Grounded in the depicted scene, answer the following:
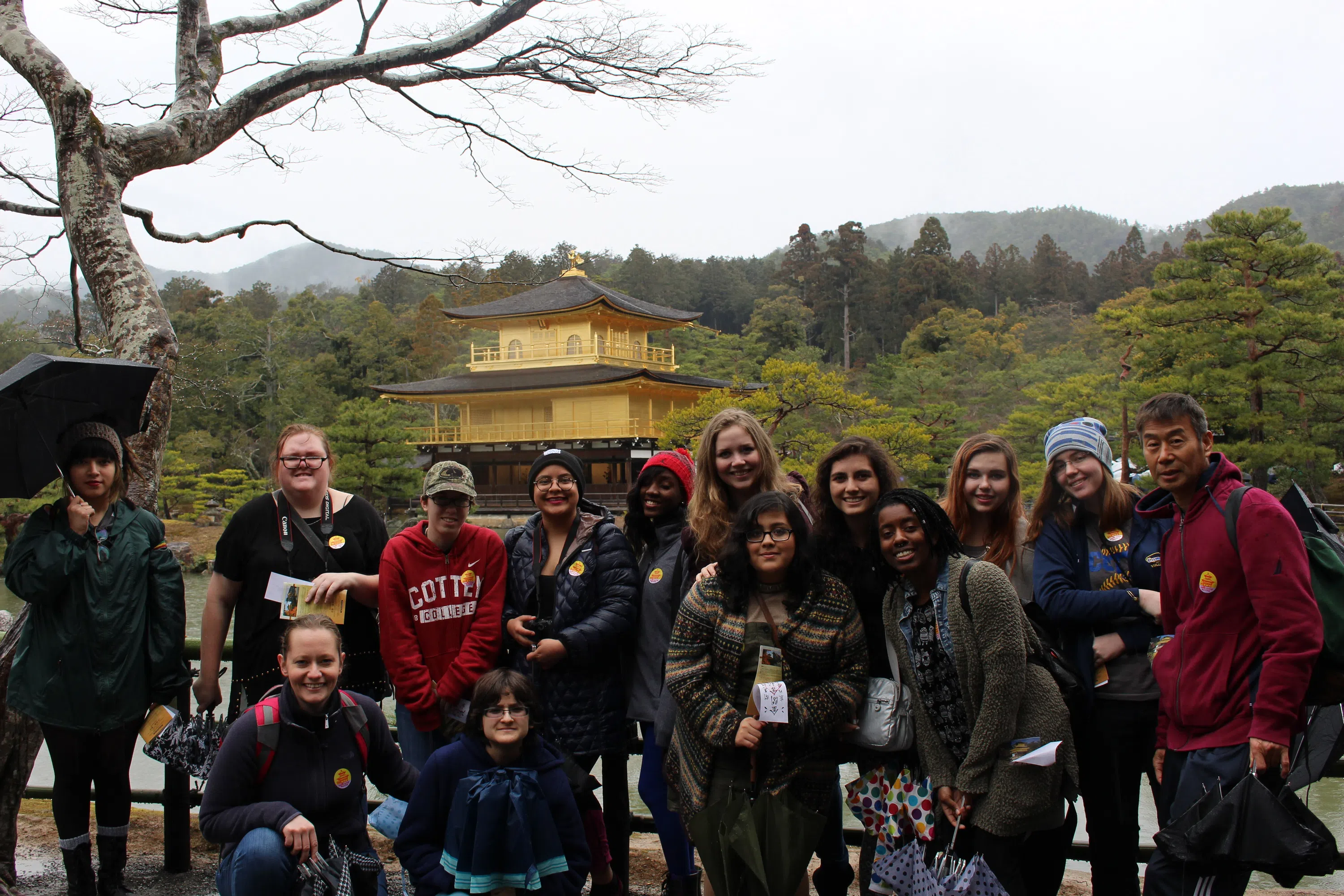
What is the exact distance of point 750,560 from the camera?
6.73ft

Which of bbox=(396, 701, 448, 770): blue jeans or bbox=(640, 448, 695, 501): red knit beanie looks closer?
bbox=(396, 701, 448, 770): blue jeans

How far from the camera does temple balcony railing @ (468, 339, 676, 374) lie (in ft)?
69.1

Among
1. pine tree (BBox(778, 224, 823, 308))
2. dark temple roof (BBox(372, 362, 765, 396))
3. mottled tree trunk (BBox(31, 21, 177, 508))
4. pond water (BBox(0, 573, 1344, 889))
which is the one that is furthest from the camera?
pine tree (BBox(778, 224, 823, 308))

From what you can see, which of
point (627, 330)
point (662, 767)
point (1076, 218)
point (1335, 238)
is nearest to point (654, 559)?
point (662, 767)

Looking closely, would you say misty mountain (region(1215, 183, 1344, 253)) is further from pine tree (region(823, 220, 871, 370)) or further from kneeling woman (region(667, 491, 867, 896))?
kneeling woman (region(667, 491, 867, 896))

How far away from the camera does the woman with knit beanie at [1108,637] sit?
82.3 inches

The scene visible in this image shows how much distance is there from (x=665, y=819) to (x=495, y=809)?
54cm

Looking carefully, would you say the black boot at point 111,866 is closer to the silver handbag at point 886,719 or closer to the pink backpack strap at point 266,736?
the pink backpack strap at point 266,736

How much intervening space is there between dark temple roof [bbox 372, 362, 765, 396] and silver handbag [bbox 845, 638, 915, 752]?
56.9 feet

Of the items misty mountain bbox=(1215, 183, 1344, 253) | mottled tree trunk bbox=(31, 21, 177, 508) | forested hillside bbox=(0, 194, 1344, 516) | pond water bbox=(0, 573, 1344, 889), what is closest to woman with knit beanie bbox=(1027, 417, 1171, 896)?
pond water bbox=(0, 573, 1344, 889)

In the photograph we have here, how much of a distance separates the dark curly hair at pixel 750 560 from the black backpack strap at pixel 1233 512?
2.78ft

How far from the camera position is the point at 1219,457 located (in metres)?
1.96

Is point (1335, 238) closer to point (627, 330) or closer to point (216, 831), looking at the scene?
point (627, 330)

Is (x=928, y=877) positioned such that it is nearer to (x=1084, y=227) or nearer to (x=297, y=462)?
(x=297, y=462)
